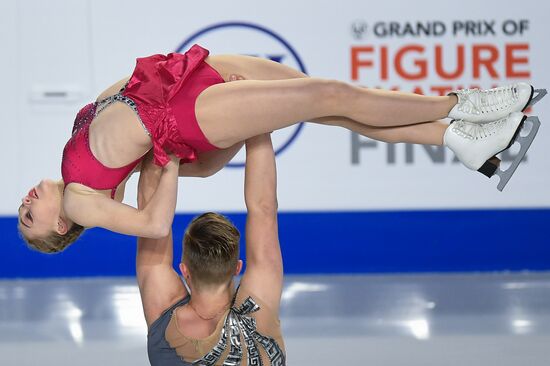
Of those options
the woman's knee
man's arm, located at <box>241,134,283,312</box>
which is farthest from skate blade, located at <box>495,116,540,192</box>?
man's arm, located at <box>241,134,283,312</box>

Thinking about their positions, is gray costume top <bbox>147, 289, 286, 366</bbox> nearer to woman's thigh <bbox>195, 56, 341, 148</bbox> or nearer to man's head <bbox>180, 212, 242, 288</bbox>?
man's head <bbox>180, 212, 242, 288</bbox>

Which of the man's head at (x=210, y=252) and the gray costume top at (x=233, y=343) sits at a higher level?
the man's head at (x=210, y=252)

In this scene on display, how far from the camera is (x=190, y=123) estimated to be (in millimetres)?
3672

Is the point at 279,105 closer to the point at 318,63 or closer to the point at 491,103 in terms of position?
the point at 491,103

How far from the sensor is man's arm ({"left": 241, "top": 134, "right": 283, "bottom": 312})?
10.8 feet

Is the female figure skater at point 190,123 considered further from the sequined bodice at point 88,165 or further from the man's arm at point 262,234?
the man's arm at point 262,234

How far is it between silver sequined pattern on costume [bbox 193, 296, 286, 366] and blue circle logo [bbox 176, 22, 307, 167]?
11.9ft

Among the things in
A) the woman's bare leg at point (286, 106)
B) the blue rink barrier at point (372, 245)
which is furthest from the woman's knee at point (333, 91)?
the blue rink barrier at point (372, 245)

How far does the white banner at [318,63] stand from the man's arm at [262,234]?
3442 mm

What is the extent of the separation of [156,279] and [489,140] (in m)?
1.35

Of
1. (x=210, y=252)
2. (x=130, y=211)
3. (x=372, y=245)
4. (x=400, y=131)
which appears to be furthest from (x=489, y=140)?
(x=372, y=245)

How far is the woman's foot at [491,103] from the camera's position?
384cm

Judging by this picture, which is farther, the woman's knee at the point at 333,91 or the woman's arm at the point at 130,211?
the woman's knee at the point at 333,91

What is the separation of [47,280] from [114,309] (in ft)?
4.02
